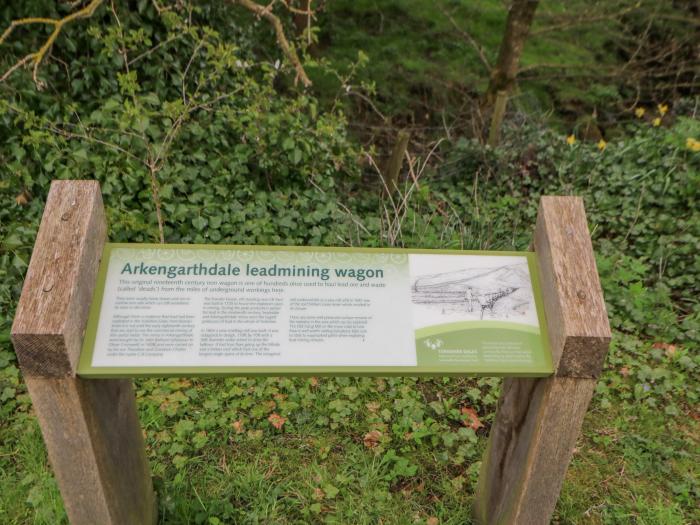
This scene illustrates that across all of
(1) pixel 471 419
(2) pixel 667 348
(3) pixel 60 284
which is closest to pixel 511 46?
(2) pixel 667 348

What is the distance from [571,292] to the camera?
148 cm

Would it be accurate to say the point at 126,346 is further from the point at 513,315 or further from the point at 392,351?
the point at 513,315

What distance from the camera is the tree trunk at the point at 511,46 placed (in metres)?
6.06

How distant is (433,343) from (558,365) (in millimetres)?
347

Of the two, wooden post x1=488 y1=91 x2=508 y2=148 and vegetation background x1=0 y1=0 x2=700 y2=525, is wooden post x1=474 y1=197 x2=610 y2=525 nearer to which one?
vegetation background x1=0 y1=0 x2=700 y2=525

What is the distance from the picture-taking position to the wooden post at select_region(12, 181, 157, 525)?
133cm

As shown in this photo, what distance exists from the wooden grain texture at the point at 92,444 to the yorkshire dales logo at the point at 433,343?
A: 95cm

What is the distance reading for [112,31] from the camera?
341 cm

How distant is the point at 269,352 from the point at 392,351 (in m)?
0.35

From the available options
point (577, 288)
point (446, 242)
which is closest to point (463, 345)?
point (577, 288)

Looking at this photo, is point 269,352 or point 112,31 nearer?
point 269,352

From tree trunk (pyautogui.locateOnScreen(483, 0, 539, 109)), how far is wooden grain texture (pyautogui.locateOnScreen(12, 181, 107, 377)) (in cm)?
563

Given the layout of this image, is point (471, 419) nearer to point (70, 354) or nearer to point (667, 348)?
point (667, 348)

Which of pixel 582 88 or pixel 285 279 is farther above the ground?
pixel 582 88
